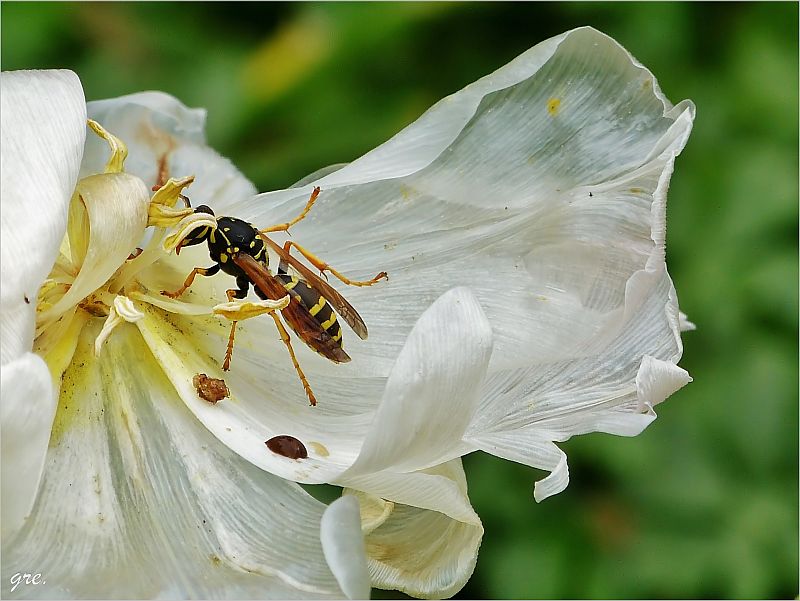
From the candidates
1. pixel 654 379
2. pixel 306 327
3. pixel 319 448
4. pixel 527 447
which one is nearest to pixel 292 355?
pixel 306 327

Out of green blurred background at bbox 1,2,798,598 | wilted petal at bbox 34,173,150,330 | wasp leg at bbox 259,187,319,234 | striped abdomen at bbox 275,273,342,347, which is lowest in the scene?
green blurred background at bbox 1,2,798,598

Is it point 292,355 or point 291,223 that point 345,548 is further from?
point 291,223

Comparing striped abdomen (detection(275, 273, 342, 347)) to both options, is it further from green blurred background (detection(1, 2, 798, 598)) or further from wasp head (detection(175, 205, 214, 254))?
green blurred background (detection(1, 2, 798, 598))

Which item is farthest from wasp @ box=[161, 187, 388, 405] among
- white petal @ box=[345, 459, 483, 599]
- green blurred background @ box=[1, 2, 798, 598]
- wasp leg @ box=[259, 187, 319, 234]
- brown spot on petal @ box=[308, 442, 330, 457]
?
green blurred background @ box=[1, 2, 798, 598]

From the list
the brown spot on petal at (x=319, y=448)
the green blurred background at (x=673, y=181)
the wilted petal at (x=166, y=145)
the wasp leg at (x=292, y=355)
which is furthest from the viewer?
the green blurred background at (x=673, y=181)

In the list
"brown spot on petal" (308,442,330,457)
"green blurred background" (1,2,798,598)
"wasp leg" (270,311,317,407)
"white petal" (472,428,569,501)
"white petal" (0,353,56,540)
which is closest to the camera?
"white petal" (0,353,56,540)

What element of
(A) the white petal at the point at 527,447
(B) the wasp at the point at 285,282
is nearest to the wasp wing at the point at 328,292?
(B) the wasp at the point at 285,282

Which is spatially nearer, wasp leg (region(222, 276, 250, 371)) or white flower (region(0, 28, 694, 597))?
white flower (region(0, 28, 694, 597))

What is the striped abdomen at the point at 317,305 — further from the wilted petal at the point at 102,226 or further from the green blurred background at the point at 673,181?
the green blurred background at the point at 673,181
